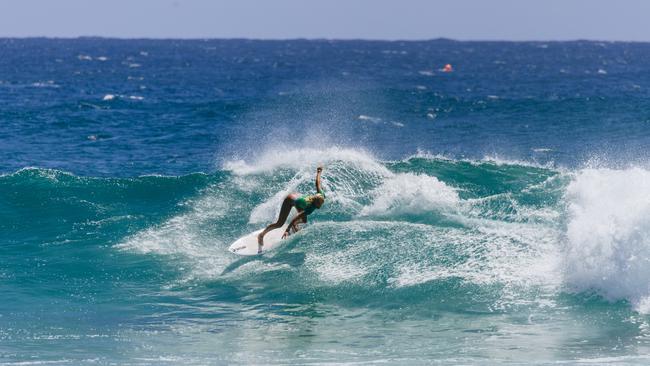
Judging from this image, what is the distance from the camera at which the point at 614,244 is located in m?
14.3

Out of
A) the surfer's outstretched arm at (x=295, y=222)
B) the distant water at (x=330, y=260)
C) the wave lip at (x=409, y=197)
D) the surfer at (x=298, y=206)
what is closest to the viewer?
the distant water at (x=330, y=260)

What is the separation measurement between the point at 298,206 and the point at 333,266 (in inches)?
60.6

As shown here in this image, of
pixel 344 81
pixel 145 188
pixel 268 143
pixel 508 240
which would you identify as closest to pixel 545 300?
pixel 508 240

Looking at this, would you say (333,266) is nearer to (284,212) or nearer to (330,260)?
(330,260)

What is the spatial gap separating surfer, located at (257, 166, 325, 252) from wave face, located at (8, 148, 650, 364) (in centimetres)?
36

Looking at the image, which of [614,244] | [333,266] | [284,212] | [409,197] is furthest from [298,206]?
[614,244]

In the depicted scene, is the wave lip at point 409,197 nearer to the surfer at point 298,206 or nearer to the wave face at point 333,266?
the wave face at point 333,266

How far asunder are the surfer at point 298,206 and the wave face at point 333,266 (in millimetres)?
360

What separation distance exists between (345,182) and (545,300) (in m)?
7.63

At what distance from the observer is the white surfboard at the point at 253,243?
1681cm

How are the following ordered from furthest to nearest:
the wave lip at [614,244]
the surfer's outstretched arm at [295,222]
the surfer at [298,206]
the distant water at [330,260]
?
1. the surfer's outstretched arm at [295,222]
2. the surfer at [298,206]
3. the wave lip at [614,244]
4. the distant water at [330,260]

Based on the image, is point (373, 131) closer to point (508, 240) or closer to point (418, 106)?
point (418, 106)

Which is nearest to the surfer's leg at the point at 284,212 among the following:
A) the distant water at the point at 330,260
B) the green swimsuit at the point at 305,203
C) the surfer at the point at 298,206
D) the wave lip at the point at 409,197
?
the surfer at the point at 298,206

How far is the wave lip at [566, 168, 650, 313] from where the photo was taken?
13.8 m
